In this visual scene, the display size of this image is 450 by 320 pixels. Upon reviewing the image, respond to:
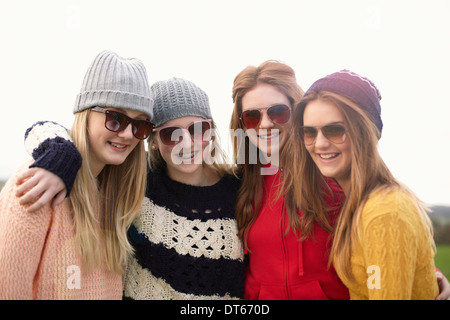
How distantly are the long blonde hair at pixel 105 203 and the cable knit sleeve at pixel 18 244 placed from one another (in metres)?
0.27

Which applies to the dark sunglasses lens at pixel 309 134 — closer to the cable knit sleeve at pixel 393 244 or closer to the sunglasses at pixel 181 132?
the cable knit sleeve at pixel 393 244

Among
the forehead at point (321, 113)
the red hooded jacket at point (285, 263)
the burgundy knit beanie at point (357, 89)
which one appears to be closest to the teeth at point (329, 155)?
the forehead at point (321, 113)

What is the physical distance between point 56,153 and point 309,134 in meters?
1.65

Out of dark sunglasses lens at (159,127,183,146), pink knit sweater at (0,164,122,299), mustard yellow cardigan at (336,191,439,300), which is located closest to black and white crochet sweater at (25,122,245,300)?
pink knit sweater at (0,164,122,299)

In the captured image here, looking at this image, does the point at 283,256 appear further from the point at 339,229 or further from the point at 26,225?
the point at 26,225

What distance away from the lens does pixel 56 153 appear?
6.59 feet

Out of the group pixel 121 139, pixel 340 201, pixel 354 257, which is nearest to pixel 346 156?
pixel 340 201

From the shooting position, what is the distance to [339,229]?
2.29 m

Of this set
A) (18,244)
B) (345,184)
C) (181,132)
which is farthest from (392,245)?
(18,244)

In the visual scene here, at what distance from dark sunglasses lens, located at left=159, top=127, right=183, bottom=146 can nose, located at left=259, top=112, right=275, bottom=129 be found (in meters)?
0.67

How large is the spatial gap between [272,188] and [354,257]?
3.00 ft

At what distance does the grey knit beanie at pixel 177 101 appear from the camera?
2.79m

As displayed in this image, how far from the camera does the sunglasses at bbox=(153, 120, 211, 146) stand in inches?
109

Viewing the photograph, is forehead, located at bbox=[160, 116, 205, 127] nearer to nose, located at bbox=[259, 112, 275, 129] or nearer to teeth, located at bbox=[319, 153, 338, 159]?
nose, located at bbox=[259, 112, 275, 129]
